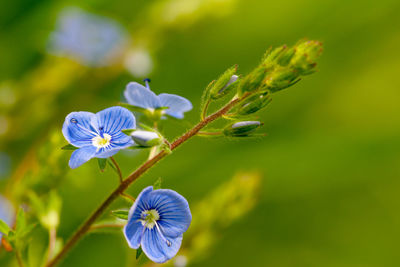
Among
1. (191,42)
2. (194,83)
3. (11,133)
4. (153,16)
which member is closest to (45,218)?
(11,133)

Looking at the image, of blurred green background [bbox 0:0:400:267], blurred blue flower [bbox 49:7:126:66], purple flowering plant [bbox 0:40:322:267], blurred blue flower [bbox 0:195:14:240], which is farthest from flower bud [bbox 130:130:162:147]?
blurred blue flower [bbox 49:7:126:66]

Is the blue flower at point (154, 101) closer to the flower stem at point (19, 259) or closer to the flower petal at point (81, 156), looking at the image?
the flower petal at point (81, 156)

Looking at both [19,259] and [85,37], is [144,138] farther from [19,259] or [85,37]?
[85,37]

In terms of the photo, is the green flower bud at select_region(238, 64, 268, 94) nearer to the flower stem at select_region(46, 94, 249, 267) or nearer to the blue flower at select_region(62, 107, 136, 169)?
the flower stem at select_region(46, 94, 249, 267)

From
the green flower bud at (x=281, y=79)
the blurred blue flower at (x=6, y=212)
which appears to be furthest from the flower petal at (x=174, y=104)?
the blurred blue flower at (x=6, y=212)

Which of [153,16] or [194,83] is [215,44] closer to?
[194,83]

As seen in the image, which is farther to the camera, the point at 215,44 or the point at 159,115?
the point at 215,44
